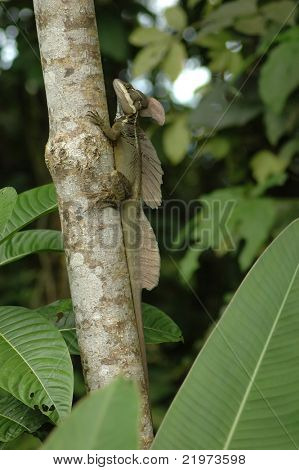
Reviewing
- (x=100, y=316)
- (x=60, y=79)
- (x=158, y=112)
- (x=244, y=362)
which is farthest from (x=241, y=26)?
(x=244, y=362)

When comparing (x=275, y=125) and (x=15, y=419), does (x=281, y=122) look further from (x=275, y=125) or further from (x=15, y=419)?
(x=15, y=419)

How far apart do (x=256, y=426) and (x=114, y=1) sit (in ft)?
10.5

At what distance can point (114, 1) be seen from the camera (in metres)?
3.77

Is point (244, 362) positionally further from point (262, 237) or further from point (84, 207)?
point (262, 237)

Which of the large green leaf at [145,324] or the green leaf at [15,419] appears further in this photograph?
the large green leaf at [145,324]

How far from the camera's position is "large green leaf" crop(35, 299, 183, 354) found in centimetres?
155

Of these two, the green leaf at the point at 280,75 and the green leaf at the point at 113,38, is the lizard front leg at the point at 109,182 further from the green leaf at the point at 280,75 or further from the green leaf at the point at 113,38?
the green leaf at the point at 113,38

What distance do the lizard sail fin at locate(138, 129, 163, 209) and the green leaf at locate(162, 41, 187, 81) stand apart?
4.19ft

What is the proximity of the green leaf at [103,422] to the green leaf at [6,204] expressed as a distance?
0.70m

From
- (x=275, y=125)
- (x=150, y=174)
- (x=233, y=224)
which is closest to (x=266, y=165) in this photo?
(x=275, y=125)

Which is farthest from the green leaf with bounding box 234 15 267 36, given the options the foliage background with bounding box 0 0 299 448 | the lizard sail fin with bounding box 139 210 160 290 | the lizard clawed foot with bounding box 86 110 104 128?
the lizard clawed foot with bounding box 86 110 104 128

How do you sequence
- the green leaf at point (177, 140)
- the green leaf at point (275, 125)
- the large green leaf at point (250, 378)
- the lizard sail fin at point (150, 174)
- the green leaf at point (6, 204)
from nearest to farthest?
the large green leaf at point (250, 378) → the green leaf at point (6, 204) → the lizard sail fin at point (150, 174) → the green leaf at point (275, 125) → the green leaf at point (177, 140)

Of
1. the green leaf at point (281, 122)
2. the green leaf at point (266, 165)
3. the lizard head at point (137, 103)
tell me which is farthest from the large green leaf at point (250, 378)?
the green leaf at point (266, 165)

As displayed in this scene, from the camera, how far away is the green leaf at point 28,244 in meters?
1.60
